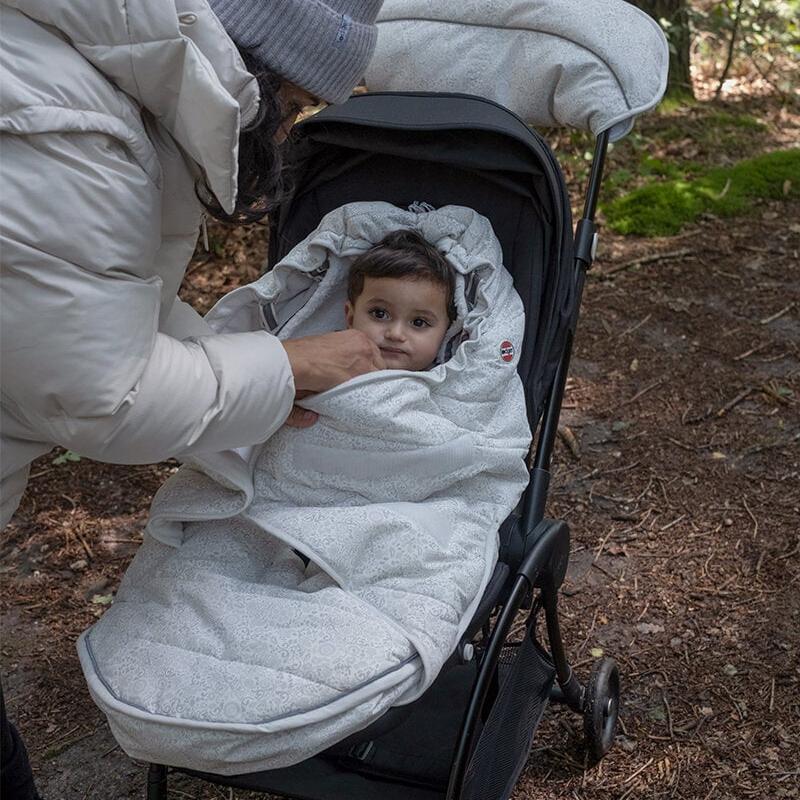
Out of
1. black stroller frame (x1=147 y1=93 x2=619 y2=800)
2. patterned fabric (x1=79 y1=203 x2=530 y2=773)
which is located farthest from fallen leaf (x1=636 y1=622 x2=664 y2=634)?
patterned fabric (x1=79 y1=203 x2=530 y2=773)

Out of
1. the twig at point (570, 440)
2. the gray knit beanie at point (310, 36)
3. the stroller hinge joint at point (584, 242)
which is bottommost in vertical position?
the twig at point (570, 440)

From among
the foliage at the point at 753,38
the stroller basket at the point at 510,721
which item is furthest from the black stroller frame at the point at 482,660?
the foliage at the point at 753,38

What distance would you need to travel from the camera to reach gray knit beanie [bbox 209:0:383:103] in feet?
5.49

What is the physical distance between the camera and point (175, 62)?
154 centimetres

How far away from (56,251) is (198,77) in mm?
315

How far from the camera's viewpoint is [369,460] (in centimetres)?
219

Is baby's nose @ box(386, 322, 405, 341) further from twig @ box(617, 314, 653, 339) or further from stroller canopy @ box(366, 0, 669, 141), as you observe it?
twig @ box(617, 314, 653, 339)

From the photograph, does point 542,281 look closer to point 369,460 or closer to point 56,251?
point 369,460

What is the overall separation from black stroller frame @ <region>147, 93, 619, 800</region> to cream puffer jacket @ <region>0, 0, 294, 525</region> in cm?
66

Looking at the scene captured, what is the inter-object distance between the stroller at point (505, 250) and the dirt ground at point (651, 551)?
26 centimetres

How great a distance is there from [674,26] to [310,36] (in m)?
5.24

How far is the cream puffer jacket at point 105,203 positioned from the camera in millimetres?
1489

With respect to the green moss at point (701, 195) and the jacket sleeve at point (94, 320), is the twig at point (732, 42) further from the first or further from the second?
the jacket sleeve at point (94, 320)

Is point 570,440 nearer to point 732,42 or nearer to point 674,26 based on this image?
point 674,26
